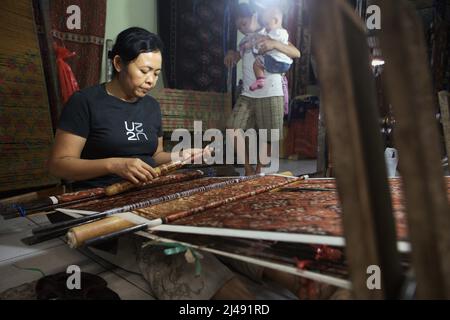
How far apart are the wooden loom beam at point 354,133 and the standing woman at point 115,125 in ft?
3.54

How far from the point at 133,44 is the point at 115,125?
417 mm

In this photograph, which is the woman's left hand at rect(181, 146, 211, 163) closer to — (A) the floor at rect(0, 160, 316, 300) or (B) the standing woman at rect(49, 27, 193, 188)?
(B) the standing woman at rect(49, 27, 193, 188)

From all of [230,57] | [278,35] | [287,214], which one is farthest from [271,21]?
[287,214]

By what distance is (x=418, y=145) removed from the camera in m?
0.36

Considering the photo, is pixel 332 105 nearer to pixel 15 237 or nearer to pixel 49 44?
pixel 15 237

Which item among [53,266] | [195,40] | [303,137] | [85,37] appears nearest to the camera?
Answer: [53,266]

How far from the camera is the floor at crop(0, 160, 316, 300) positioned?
100cm

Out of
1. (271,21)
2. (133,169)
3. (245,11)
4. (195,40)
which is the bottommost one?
(133,169)

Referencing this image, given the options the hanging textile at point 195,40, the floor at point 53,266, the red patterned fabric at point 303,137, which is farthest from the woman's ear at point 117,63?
the red patterned fabric at point 303,137

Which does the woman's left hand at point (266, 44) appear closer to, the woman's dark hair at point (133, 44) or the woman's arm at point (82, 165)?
the woman's dark hair at point (133, 44)

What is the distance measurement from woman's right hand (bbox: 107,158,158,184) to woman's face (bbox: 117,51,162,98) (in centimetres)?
45

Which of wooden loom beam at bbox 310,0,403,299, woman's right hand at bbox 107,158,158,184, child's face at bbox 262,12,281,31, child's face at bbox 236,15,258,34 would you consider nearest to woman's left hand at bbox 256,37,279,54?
child's face at bbox 262,12,281,31

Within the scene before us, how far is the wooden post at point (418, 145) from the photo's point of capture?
0.36 meters

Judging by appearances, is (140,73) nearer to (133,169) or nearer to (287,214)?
(133,169)
